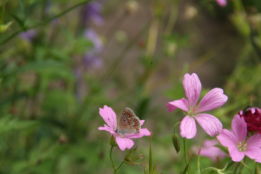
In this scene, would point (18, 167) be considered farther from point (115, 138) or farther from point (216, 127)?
point (216, 127)

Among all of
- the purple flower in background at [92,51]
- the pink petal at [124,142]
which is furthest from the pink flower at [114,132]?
the purple flower in background at [92,51]

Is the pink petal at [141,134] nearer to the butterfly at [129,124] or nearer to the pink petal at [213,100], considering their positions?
the butterfly at [129,124]

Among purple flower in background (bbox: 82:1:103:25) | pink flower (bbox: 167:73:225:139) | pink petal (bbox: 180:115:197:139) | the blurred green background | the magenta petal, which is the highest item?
pink flower (bbox: 167:73:225:139)

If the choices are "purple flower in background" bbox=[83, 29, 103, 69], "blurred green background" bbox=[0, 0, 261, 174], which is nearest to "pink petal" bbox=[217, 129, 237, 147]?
"blurred green background" bbox=[0, 0, 261, 174]

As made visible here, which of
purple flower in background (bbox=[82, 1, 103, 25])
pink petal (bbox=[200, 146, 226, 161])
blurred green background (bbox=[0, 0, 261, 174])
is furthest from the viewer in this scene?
purple flower in background (bbox=[82, 1, 103, 25])

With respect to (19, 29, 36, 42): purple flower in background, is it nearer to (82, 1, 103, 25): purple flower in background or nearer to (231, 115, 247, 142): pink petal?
(82, 1, 103, 25): purple flower in background

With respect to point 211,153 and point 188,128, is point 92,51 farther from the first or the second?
point 188,128

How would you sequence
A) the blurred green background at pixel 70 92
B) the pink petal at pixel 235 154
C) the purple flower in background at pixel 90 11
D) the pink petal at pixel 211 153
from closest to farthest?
the pink petal at pixel 235 154 → the pink petal at pixel 211 153 → the blurred green background at pixel 70 92 → the purple flower in background at pixel 90 11
